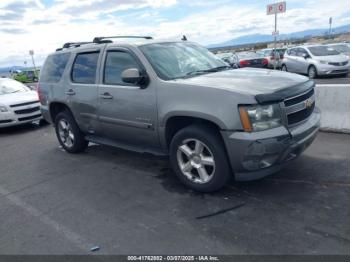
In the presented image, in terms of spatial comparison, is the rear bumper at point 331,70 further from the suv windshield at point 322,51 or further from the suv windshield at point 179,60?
the suv windshield at point 179,60

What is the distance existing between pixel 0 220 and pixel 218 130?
2795 millimetres

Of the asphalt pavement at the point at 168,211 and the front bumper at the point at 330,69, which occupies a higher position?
the asphalt pavement at the point at 168,211

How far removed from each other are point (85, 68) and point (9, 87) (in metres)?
6.08

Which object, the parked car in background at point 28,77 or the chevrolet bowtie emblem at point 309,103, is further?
the parked car in background at point 28,77

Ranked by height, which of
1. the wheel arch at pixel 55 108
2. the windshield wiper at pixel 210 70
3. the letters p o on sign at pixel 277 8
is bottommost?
the wheel arch at pixel 55 108

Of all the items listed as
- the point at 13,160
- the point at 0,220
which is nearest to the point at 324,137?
the point at 0,220

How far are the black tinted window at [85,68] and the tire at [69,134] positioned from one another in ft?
2.70

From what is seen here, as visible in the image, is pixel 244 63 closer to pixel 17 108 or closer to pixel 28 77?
pixel 17 108

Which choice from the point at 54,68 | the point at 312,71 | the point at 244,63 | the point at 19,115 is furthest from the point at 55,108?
the point at 244,63

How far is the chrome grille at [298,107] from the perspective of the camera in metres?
3.92

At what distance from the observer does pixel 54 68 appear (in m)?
6.71

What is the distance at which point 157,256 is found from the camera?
3145 millimetres

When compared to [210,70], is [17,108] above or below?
below

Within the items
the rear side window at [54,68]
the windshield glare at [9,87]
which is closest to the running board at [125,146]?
the rear side window at [54,68]
